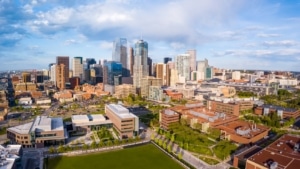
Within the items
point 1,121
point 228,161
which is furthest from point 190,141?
point 1,121

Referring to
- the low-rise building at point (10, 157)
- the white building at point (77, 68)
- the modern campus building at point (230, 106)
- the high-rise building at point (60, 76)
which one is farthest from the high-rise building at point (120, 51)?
the low-rise building at point (10, 157)

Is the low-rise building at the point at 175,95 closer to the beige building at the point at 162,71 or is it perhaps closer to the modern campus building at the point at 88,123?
the beige building at the point at 162,71

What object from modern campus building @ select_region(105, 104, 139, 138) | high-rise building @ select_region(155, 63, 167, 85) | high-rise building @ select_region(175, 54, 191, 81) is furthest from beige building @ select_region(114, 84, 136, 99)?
high-rise building @ select_region(175, 54, 191, 81)

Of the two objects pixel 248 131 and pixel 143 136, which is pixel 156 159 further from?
pixel 248 131

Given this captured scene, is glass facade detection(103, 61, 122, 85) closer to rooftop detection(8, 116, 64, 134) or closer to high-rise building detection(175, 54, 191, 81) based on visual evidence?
high-rise building detection(175, 54, 191, 81)

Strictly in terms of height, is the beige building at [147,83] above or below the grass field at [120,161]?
above

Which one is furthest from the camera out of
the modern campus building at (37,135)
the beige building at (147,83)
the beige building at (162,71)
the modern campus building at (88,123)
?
the beige building at (162,71)

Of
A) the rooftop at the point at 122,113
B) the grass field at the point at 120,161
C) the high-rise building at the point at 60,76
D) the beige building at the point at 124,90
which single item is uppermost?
the high-rise building at the point at 60,76
